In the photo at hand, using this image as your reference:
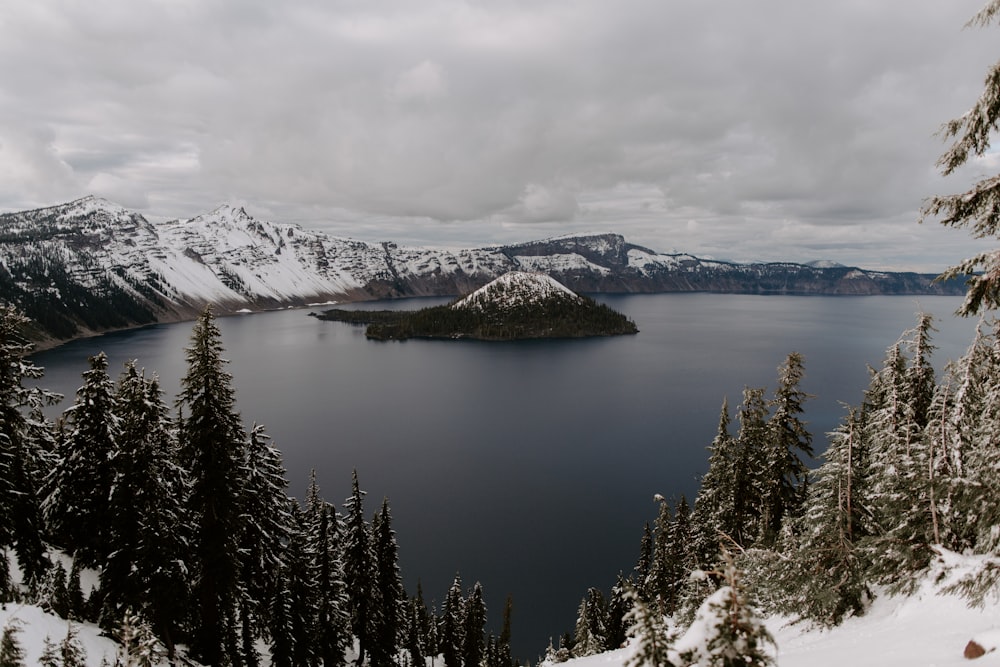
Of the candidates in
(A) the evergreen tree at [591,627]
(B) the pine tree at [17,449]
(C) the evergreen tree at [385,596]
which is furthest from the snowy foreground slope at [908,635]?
(C) the evergreen tree at [385,596]

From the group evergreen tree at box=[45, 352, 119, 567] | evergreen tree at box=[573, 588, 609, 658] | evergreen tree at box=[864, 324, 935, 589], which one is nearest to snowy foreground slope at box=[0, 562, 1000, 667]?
evergreen tree at box=[864, 324, 935, 589]

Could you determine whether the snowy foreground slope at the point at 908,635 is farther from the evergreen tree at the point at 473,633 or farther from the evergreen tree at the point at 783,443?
the evergreen tree at the point at 473,633

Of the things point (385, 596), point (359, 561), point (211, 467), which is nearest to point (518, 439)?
point (385, 596)

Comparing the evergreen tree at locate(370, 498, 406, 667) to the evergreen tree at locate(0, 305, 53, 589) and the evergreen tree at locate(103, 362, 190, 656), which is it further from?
the evergreen tree at locate(0, 305, 53, 589)

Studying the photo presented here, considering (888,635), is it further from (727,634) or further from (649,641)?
(649,641)

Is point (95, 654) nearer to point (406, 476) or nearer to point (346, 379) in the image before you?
Result: point (406, 476)
